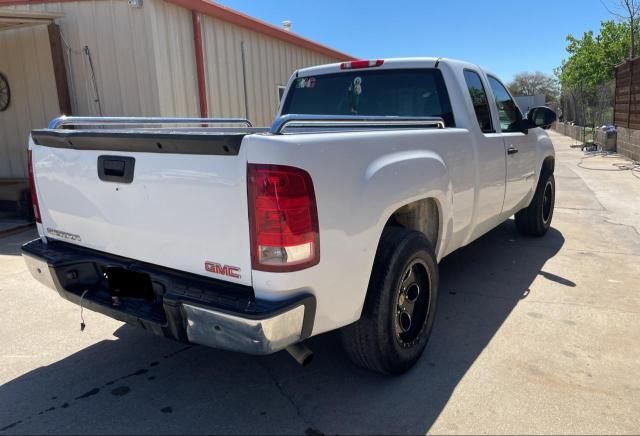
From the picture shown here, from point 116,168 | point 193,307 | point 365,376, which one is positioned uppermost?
point 116,168

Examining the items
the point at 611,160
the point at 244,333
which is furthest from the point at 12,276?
the point at 611,160

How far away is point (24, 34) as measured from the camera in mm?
8031

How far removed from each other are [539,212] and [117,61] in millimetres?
6126

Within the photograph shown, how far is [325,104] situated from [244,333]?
266cm

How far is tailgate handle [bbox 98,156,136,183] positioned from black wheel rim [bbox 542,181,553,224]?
16.3 ft

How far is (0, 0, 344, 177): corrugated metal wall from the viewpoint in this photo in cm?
707

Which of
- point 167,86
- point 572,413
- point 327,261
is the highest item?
point 167,86

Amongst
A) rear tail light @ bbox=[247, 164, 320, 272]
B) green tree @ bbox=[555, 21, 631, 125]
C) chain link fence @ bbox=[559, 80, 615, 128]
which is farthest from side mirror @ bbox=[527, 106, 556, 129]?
green tree @ bbox=[555, 21, 631, 125]

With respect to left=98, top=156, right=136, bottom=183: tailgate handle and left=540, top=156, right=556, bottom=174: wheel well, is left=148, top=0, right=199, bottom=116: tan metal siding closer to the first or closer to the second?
left=98, top=156, right=136, bottom=183: tailgate handle

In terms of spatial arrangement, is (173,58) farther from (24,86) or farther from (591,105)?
(591,105)

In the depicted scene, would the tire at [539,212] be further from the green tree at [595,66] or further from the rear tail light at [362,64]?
the green tree at [595,66]

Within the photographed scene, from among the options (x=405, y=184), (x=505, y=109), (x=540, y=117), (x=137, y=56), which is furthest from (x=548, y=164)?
(x=137, y=56)

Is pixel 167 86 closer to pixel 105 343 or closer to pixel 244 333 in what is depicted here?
pixel 105 343

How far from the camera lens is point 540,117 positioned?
4793mm
